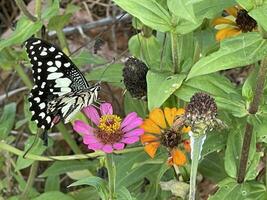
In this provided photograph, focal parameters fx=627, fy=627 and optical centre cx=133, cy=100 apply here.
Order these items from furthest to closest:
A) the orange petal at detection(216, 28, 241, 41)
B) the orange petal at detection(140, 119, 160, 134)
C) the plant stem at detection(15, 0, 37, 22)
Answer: the plant stem at detection(15, 0, 37, 22), the orange petal at detection(216, 28, 241, 41), the orange petal at detection(140, 119, 160, 134)

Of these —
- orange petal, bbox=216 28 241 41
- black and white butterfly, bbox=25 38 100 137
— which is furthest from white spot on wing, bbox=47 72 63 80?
orange petal, bbox=216 28 241 41

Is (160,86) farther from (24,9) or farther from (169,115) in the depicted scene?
(24,9)

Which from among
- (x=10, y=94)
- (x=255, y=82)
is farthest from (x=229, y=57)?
(x=10, y=94)

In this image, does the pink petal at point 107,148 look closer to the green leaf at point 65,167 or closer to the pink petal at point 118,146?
the pink petal at point 118,146

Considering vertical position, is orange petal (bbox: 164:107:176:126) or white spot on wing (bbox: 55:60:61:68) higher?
white spot on wing (bbox: 55:60:61:68)

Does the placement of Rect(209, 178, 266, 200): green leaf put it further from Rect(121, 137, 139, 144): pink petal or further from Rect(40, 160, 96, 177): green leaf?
Rect(40, 160, 96, 177): green leaf

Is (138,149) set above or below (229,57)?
below

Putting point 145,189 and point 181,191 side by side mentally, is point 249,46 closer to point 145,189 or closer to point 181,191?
point 181,191
